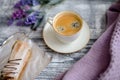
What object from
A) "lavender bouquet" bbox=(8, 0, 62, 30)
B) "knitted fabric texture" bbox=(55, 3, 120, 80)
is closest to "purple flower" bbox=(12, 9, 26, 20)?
"lavender bouquet" bbox=(8, 0, 62, 30)

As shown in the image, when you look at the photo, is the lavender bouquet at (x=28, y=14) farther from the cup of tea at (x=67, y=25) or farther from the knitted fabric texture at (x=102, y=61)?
the knitted fabric texture at (x=102, y=61)

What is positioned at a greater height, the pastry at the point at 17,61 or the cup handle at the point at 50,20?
the cup handle at the point at 50,20

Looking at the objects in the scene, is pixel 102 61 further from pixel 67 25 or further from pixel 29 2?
pixel 29 2

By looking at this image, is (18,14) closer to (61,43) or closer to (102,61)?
(61,43)

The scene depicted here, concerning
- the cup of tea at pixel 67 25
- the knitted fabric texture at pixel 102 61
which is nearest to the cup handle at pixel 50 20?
the cup of tea at pixel 67 25

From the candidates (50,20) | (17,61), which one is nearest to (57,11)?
(50,20)

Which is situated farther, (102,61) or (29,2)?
(29,2)
